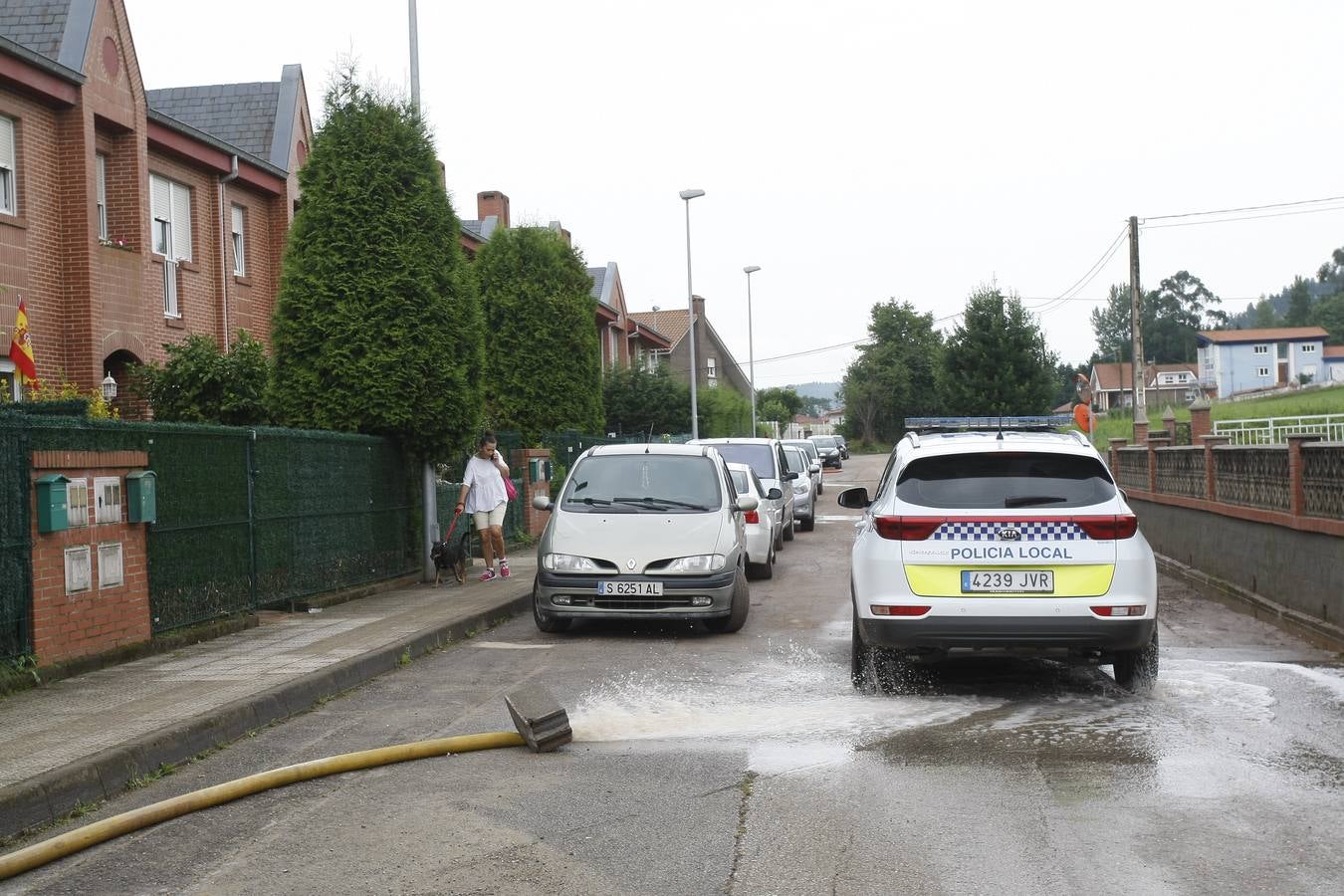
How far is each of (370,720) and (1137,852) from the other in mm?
4636

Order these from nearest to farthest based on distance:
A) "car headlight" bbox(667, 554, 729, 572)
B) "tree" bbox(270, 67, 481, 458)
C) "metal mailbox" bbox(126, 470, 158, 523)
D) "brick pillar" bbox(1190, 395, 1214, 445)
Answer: "metal mailbox" bbox(126, 470, 158, 523) → "car headlight" bbox(667, 554, 729, 572) → "tree" bbox(270, 67, 481, 458) → "brick pillar" bbox(1190, 395, 1214, 445)

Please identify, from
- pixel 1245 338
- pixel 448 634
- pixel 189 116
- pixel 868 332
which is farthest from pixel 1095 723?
pixel 1245 338

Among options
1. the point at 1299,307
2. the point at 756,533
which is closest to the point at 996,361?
the point at 756,533

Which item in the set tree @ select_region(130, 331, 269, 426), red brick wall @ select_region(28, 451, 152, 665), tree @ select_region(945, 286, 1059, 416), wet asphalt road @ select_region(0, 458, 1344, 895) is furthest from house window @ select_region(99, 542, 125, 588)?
tree @ select_region(945, 286, 1059, 416)

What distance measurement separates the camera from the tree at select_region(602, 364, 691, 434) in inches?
1695

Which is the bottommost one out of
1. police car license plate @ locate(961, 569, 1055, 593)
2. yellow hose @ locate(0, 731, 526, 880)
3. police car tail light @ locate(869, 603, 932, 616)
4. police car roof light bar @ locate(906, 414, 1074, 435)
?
yellow hose @ locate(0, 731, 526, 880)

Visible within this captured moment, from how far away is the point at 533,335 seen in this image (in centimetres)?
3073

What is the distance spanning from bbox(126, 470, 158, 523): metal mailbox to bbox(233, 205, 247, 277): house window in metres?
14.5

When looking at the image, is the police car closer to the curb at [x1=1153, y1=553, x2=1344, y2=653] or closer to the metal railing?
the curb at [x1=1153, y1=553, x2=1344, y2=653]

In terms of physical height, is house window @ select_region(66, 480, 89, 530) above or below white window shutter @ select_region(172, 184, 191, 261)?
below

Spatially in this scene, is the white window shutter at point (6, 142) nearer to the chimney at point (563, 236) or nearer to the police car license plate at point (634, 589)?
the police car license plate at point (634, 589)

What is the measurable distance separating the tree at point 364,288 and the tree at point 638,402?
27.2 meters

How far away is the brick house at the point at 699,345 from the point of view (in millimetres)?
74688

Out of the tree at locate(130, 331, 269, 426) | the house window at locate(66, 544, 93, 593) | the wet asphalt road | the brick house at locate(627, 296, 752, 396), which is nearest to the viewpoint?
the wet asphalt road
